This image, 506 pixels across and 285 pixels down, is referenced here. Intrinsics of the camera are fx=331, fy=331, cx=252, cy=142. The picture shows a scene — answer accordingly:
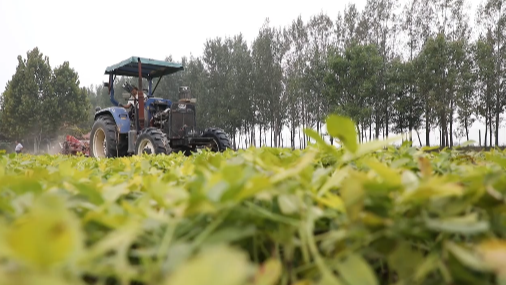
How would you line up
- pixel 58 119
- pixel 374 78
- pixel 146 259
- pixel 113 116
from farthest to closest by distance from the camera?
pixel 58 119 → pixel 374 78 → pixel 113 116 → pixel 146 259

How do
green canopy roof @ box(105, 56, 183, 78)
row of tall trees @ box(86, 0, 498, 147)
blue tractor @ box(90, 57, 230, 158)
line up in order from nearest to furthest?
1. blue tractor @ box(90, 57, 230, 158)
2. green canopy roof @ box(105, 56, 183, 78)
3. row of tall trees @ box(86, 0, 498, 147)

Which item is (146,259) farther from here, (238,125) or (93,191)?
(238,125)

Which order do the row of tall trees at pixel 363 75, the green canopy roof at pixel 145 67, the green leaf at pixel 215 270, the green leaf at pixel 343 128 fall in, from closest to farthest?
the green leaf at pixel 215 270 → the green leaf at pixel 343 128 → the green canopy roof at pixel 145 67 → the row of tall trees at pixel 363 75

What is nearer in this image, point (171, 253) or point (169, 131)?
point (171, 253)

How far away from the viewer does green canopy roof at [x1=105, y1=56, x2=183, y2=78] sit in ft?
23.1

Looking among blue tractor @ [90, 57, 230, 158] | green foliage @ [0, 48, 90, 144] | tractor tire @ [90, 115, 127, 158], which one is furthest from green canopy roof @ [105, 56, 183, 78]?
green foliage @ [0, 48, 90, 144]

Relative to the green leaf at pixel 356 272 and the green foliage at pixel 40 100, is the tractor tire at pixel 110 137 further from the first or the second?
the green foliage at pixel 40 100

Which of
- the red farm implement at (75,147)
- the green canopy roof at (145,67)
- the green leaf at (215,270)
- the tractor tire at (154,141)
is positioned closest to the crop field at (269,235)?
the green leaf at (215,270)

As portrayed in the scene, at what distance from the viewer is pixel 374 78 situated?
816 inches

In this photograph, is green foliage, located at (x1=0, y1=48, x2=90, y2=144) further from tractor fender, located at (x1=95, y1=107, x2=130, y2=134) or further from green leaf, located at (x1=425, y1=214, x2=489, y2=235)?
green leaf, located at (x1=425, y1=214, x2=489, y2=235)

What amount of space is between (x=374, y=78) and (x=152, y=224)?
72.8 feet

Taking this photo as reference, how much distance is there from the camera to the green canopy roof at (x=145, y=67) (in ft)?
23.1

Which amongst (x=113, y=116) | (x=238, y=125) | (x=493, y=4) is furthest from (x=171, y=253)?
(x=238, y=125)

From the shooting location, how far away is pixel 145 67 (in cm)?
741
